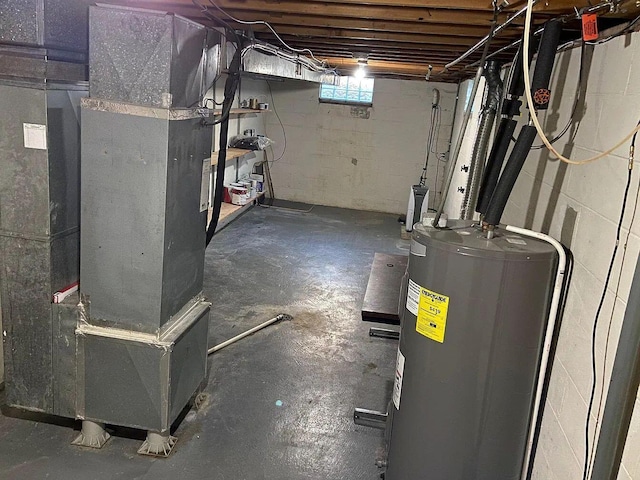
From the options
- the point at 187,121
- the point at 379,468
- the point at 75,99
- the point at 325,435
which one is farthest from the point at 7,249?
the point at 379,468

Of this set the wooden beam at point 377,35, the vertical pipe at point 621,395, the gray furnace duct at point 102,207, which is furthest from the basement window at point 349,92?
the vertical pipe at point 621,395

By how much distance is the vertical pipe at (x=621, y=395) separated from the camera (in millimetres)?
1355

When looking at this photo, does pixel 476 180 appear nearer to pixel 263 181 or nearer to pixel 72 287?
pixel 72 287

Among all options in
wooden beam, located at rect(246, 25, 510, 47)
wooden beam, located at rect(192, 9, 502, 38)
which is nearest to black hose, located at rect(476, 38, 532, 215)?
wooden beam, located at rect(192, 9, 502, 38)

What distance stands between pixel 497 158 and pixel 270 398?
6.34ft

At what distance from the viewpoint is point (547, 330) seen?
6.32 feet

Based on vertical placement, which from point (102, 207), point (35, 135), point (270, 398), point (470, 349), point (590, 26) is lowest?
point (270, 398)

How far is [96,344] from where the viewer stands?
8.02 ft

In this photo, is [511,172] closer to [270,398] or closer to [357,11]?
[357,11]

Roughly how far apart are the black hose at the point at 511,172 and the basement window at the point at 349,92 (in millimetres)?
6615

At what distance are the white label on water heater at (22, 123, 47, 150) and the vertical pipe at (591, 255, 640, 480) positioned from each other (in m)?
2.24

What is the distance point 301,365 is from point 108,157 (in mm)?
1936

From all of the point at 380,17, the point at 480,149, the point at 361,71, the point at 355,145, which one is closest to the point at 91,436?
the point at 480,149

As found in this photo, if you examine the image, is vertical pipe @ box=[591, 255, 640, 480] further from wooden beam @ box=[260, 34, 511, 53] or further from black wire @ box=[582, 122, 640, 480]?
wooden beam @ box=[260, 34, 511, 53]
